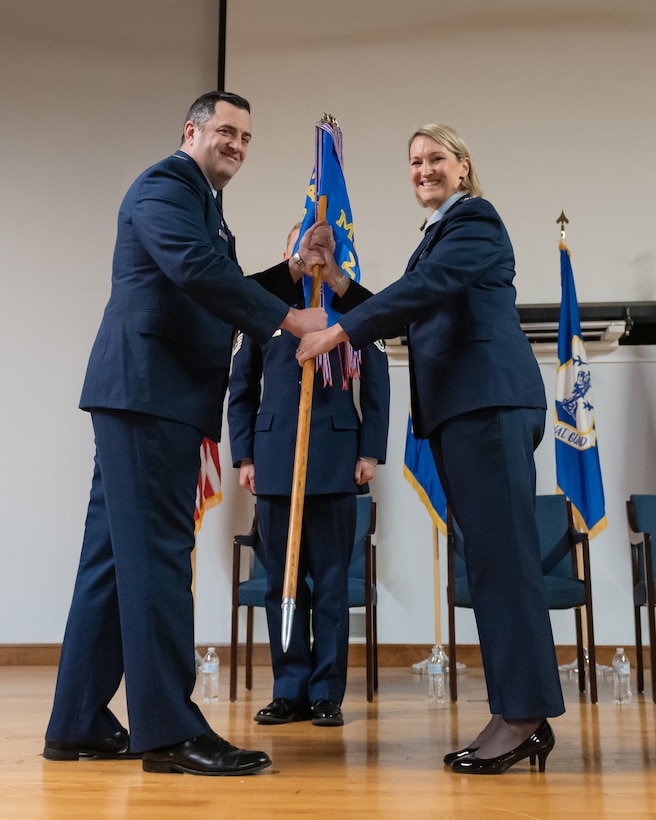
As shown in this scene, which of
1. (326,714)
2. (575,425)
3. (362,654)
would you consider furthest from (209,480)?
(326,714)

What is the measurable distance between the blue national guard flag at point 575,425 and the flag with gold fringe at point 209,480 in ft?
6.27

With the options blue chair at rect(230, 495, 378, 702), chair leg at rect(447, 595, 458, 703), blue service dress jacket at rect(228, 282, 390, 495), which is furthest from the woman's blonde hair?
chair leg at rect(447, 595, 458, 703)

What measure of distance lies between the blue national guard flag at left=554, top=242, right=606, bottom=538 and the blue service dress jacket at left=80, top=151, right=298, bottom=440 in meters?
3.14

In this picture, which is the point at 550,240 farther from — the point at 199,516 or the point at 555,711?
the point at 555,711

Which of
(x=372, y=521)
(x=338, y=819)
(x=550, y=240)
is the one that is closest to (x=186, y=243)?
(x=338, y=819)

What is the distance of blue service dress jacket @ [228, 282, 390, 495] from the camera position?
131 inches

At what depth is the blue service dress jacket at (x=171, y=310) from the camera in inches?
84.4

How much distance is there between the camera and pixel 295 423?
133 inches

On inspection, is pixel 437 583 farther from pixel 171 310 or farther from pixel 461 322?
pixel 171 310

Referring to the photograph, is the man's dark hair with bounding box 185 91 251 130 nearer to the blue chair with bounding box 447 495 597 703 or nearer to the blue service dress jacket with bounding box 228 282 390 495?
the blue service dress jacket with bounding box 228 282 390 495

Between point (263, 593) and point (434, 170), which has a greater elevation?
point (434, 170)

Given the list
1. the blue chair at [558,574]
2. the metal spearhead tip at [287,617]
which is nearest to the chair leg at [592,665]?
the blue chair at [558,574]

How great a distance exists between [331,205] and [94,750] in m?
1.87

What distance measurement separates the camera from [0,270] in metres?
5.74
